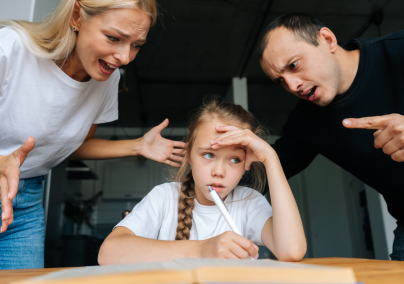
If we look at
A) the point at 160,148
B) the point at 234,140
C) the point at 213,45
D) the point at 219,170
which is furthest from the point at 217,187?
the point at 213,45

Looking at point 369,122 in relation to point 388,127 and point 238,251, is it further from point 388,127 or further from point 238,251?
point 238,251

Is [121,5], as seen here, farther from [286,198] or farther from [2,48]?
[286,198]

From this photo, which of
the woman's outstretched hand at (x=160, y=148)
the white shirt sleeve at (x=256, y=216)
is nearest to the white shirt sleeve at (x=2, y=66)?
the woman's outstretched hand at (x=160, y=148)

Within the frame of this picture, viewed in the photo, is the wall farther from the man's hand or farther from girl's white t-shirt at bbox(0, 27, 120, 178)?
the man's hand

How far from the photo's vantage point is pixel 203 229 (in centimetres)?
102

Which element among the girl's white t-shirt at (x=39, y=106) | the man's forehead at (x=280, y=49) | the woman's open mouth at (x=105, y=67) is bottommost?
the girl's white t-shirt at (x=39, y=106)

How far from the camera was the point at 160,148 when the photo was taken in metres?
1.23

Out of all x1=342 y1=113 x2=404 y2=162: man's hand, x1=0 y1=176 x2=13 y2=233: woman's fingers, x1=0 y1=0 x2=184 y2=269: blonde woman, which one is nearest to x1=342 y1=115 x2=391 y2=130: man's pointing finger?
x1=342 y1=113 x2=404 y2=162: man's hand

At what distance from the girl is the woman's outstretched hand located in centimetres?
8

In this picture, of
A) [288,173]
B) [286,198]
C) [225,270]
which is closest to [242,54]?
[288,173]

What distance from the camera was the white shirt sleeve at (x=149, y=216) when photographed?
2.85 ft

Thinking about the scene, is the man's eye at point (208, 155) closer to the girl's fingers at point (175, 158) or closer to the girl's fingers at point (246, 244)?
the girl's fingers at point (175, 158)

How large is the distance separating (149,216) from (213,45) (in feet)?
8.63

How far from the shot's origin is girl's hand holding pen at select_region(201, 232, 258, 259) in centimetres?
60
